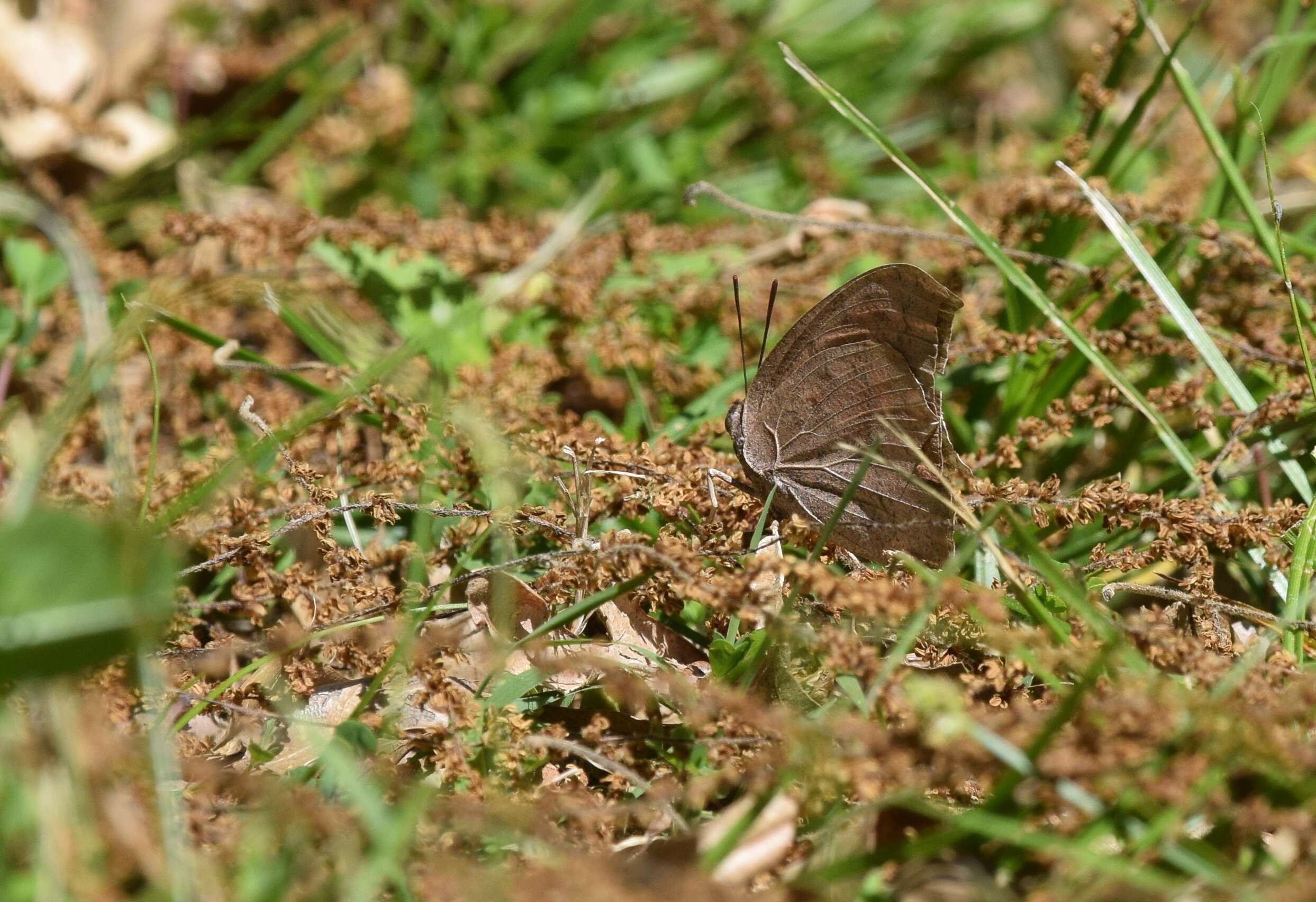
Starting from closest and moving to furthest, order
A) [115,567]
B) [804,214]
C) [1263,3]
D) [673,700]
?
[115,567]
[673,700]
[804,214]
[1263,3]

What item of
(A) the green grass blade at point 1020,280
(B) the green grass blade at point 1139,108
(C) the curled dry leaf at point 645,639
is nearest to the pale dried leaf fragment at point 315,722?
(C) the curled dry leaf at point 645,639

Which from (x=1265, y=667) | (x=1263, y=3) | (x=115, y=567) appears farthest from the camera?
(x=1263, y=3)

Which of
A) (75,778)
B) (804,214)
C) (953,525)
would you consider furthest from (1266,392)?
(75,778)

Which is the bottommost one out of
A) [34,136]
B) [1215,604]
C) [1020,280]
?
[1215,604]

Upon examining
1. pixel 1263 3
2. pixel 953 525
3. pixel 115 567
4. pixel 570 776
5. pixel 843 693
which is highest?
pixel 1263 3

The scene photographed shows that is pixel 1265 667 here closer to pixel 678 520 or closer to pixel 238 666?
pixel 678 520

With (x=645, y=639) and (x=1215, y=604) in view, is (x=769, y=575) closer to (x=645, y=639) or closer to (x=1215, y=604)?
(x=645, y=639)

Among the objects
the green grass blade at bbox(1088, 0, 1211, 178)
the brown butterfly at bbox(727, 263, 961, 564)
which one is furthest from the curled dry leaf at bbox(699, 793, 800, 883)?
the green grass blade at bbox(1088, 0, 1211, 178)

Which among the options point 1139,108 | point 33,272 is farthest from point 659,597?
point 33,272
